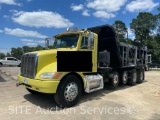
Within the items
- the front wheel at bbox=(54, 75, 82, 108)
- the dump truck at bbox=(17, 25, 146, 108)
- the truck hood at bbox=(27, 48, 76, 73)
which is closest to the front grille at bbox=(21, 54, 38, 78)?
the dump truck at bbox=(17, 25, 146, 108)

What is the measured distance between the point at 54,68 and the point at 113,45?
405cm

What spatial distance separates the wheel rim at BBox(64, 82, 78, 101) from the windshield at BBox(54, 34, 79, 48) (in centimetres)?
151

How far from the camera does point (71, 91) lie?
6.19 meters

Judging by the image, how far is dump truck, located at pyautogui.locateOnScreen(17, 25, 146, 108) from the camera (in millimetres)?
5855

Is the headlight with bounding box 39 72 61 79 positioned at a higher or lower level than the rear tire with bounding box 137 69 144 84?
higher

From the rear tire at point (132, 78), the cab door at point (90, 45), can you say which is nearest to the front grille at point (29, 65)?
the cab door at point (90, 45)

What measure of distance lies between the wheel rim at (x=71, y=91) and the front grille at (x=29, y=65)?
122 cm

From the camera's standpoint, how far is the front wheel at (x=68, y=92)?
588 cm

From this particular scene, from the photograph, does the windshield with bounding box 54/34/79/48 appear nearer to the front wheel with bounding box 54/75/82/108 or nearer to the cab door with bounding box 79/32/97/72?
the cab door with bounding box 79/32/97/72

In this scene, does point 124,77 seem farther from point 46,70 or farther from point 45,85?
point 45,85

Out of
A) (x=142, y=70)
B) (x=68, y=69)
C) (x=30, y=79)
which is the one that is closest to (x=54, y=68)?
(x=68, y=69)

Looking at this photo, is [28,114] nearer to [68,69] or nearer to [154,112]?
[68,69]

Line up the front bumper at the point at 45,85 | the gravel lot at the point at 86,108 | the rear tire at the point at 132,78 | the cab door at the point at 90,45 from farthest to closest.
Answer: the rear tire at the point at 132,78 < the cab door at the point at 90,45 < the front bumper at the point at 45,85 < the gravel lot at the point at 86,108

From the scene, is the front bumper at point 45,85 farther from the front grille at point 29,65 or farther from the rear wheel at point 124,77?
the rear wheel at point 124,77
